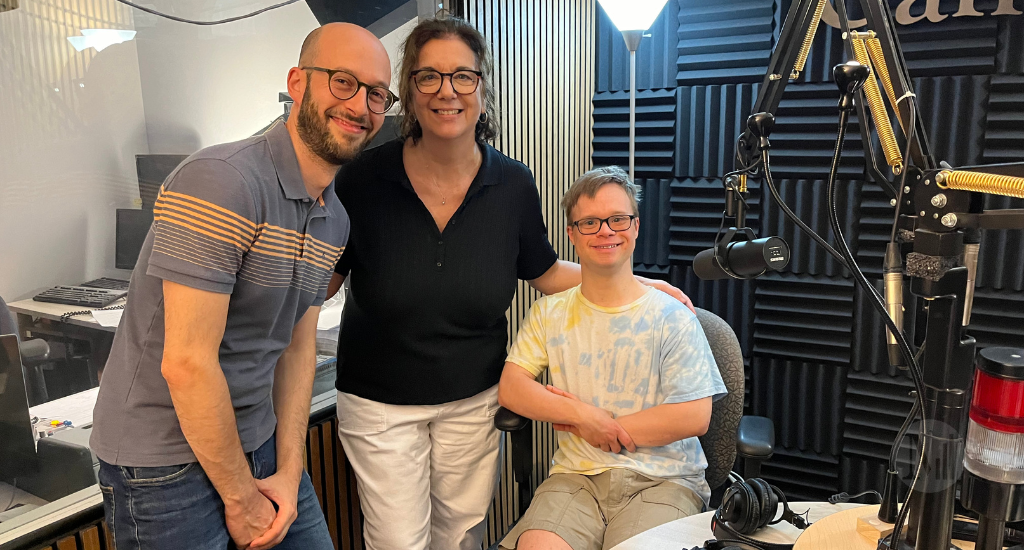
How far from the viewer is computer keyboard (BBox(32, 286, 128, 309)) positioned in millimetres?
1567

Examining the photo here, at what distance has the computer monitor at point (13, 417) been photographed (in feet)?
4.89

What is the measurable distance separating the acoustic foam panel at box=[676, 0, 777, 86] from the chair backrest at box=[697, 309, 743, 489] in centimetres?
155

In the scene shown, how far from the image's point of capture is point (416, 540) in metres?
1.96

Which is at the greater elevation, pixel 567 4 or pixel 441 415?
pixel 567 4

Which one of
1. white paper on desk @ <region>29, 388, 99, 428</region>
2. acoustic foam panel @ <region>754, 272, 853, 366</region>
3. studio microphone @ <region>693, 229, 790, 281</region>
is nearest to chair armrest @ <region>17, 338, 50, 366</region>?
white paper on desk @ <region>29, 388, 99, 428</region>

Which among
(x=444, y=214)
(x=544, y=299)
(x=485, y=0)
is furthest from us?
(x=485, y=0)

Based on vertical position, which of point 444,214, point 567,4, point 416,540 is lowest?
point 416,540

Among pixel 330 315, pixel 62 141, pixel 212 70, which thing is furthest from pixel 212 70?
pixel 330 315

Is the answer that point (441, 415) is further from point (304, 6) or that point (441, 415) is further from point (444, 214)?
point (304, 6)

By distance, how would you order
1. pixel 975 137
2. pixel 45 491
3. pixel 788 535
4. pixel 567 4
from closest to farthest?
pixel 788 535 → pixel 45 491 → pixel 975 137 → pixel 567 4

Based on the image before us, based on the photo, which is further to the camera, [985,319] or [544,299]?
[985,319]

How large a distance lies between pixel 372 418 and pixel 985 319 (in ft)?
8.37

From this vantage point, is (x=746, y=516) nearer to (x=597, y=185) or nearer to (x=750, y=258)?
(x=750, y=258)

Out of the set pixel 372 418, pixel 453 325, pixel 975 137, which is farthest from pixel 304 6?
pixel 975 137
